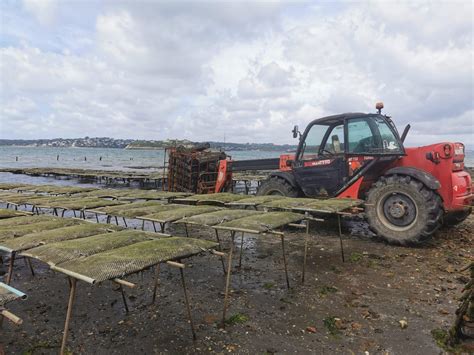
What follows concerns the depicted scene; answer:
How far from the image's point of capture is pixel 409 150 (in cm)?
909

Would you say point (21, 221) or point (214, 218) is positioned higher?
point (214, 218)

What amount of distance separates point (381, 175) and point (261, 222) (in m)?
5.07

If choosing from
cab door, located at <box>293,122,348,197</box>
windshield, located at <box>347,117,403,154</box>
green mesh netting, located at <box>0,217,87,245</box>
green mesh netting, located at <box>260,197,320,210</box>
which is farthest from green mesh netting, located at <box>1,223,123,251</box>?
windshield, located at <box>347,117,403,154</box>

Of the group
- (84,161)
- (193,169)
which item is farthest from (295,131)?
(84,161)

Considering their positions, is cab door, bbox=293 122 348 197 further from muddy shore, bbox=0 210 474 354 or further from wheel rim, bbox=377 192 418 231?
muddy shore, bbox=0 210 474 354

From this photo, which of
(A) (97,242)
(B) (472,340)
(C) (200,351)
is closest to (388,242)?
(B) (472,340)

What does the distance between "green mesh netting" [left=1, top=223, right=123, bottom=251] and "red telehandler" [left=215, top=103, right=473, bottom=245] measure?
634 cm

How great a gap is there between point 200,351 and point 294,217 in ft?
10.3

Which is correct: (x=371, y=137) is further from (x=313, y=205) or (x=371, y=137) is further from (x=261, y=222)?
(x=261, y=222)

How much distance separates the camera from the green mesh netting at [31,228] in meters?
5.38

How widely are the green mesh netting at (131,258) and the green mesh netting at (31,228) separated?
1.98m

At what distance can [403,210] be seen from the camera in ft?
27.6

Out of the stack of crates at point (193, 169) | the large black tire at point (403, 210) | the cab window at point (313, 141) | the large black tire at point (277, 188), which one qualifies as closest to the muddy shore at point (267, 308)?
the large black tire at point (403, 210)

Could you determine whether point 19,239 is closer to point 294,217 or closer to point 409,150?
point 294,217
